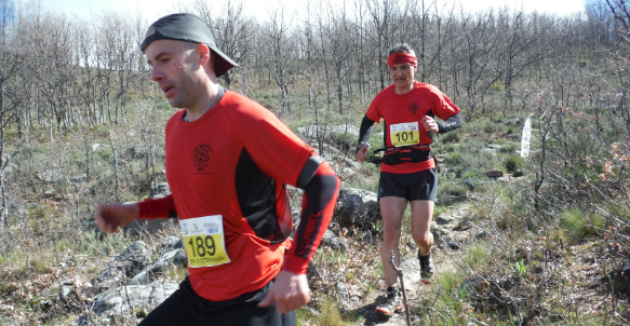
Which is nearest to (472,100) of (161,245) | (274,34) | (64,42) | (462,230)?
(274,34)

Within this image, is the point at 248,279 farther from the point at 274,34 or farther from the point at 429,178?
the point at 274,34

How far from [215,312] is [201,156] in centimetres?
61

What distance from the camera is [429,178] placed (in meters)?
3.59

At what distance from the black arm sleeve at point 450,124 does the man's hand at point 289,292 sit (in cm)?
249

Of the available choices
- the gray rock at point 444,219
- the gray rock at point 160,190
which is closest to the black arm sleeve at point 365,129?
the gray rock at point 444,219

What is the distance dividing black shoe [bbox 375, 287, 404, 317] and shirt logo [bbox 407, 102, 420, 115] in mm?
1521

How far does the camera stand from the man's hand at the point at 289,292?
1.42 metres

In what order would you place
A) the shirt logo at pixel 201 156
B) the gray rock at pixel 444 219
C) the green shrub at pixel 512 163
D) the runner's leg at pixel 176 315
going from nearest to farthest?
the shirt logo at pixel 201 156
the runner's leg at pixel 176 315
the gray rock at pixel 444 219
the green shrub at pixel 512 163

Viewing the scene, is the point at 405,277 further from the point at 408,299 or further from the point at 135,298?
the point at 135,298

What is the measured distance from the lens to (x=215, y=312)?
5.44ft

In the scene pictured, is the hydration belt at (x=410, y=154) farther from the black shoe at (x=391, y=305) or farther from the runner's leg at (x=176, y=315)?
the runner's leg at (x=176, y=315)

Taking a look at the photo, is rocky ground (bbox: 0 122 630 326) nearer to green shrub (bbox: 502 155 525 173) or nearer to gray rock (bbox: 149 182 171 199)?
green shrub (bbox: 502 155 525 173)

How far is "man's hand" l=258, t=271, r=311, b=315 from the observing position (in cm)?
142

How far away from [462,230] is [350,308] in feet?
8.53
